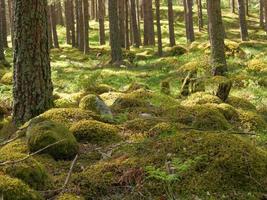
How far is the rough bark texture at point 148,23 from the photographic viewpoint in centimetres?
3104

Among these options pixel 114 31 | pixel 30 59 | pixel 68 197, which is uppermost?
pixel 114 31

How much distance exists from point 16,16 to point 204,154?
4706 mm

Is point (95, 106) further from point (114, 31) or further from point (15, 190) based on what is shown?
point (114, 31)

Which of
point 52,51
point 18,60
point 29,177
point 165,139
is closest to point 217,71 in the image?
point 18,60

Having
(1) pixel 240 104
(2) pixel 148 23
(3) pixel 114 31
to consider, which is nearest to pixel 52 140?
(1) pixel 240 104

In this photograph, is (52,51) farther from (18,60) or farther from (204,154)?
(204,154)

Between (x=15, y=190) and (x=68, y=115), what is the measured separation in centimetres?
371

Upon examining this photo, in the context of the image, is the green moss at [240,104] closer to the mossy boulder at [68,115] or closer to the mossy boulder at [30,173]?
the mossy boulder at [68,115]

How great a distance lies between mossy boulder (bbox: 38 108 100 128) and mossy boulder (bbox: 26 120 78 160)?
1.26m

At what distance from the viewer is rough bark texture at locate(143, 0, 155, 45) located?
3104cm

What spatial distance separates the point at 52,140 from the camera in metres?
5.74

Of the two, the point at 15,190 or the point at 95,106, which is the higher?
the point at 95,106

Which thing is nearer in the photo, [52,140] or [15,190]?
[15,190]

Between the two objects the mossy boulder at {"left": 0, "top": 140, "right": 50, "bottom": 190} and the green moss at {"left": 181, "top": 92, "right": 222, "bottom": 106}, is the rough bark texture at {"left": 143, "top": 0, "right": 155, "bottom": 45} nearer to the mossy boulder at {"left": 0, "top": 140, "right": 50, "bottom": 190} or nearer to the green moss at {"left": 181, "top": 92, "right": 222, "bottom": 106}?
the green moss at {"left": 181, "top": 92, "right": 222, "bottom": 106}
